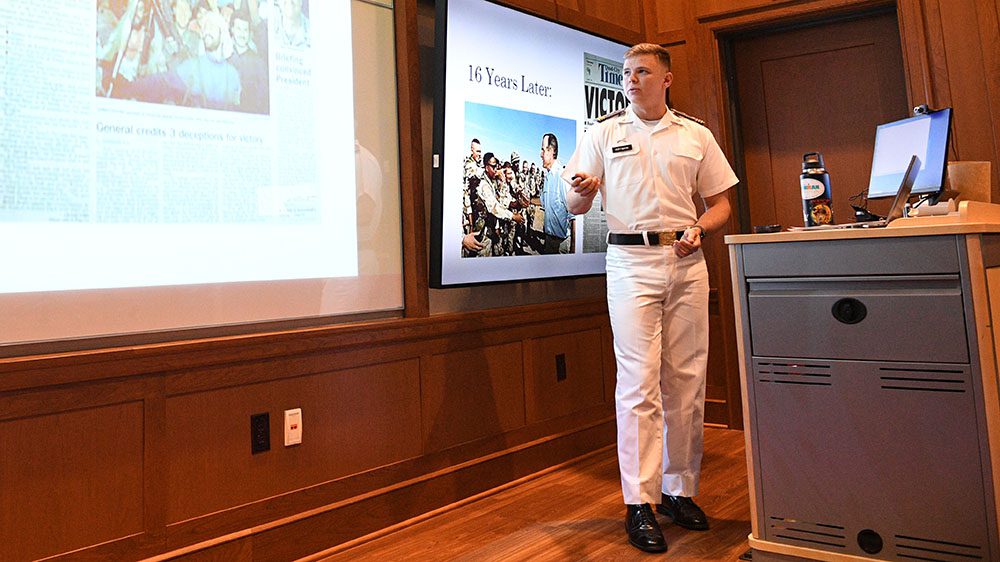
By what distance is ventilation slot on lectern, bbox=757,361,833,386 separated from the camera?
181 centimetres

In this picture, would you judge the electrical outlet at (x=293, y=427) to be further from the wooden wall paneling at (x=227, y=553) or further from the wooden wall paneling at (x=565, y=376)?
the wooden wall paneling at (x=565, y=376)

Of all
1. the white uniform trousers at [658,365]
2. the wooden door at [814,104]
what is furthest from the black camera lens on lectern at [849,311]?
the wooden door at [814,104]

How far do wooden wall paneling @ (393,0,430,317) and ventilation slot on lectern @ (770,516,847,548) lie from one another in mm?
1421

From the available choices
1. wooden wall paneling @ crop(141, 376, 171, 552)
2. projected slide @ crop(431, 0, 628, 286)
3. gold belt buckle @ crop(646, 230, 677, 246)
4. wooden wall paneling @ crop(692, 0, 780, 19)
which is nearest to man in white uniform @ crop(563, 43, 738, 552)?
gold belt buckle @ crop(646, 230, 677, 246)

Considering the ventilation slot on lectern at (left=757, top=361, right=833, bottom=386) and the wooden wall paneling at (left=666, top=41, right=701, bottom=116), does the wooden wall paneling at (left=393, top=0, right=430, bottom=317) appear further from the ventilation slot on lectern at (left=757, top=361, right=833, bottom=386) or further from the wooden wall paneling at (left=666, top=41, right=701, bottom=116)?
the wooden wall paneling at (left=666, top=41, right=701, bottom=116)

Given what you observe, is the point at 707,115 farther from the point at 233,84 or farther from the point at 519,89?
the point at 233,84

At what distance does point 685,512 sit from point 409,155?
1.61m

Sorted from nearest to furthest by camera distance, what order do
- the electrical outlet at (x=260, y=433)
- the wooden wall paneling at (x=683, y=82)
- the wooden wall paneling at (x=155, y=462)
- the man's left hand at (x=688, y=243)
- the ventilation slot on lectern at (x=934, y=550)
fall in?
the ventilation slot on lectern at (x=934, y=550) → the wooden wall paneling at (x=155, y=462) → the electrical outlet at (x=260, y=433) → the man's left hand at (x=688, y=243) → the wooden wall paneling at (x=683, y=82)

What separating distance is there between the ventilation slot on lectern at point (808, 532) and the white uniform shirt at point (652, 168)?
978mm

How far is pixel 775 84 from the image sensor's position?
3.91 metres

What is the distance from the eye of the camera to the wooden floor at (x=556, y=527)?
2227 mm

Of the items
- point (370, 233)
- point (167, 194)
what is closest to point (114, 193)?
point (167, 194)

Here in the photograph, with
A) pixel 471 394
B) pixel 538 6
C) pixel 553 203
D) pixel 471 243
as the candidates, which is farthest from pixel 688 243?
pixel 538 6

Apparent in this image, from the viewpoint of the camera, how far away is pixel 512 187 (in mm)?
2998
